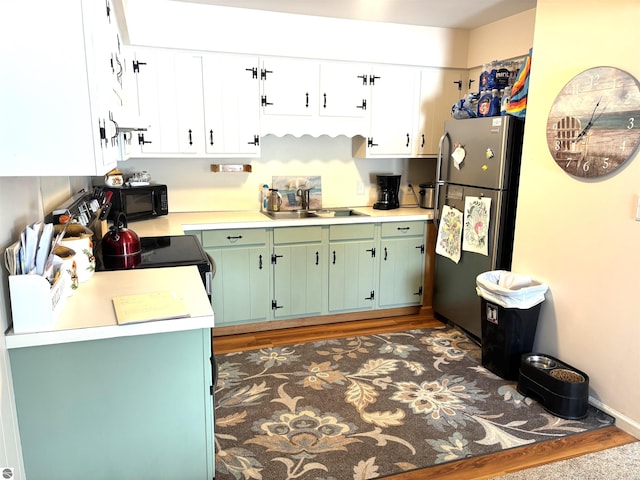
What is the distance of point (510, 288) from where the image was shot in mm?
3062

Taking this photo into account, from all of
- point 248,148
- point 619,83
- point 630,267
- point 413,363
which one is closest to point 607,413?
point 630,267

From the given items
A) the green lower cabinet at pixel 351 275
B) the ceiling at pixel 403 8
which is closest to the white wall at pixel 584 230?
the ceiling at pixel 403 8

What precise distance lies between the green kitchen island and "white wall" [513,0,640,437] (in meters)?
2.09

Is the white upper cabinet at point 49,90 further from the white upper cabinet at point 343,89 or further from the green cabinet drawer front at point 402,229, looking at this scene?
the green cabinet drawer front at point 402,229

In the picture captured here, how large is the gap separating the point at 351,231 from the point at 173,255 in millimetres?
1639

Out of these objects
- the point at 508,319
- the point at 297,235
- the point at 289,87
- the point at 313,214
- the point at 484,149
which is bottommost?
the point at 508,319

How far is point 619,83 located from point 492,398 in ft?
5.97

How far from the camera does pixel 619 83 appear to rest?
234 centimetres

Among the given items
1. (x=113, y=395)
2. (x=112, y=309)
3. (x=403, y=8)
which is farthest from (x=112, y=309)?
(x=403, y=8)

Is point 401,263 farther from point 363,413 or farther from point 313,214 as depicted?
point 363,413

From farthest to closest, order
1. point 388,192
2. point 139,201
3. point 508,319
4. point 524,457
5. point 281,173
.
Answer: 1. point 388,192
2. point 281,173
3. point 139,201
4. point 508,319
5. point 524,457

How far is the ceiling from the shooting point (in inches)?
129

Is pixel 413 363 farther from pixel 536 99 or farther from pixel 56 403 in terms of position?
pixel 56 403

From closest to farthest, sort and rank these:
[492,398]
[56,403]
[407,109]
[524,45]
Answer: [56,403] < [492,398] < [524,45] < [407,109]
